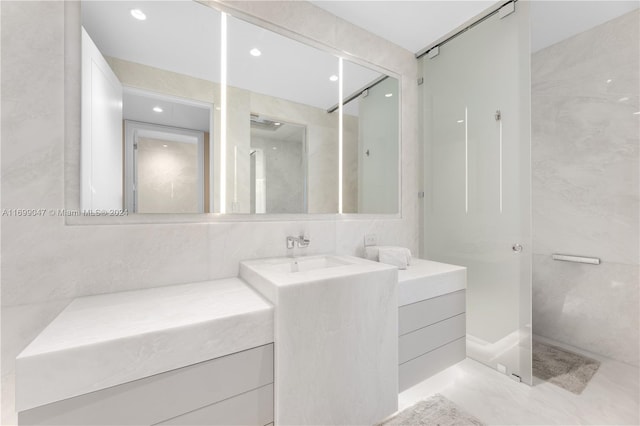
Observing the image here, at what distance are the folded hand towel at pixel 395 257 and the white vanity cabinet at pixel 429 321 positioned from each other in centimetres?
6

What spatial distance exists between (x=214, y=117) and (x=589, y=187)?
280cm

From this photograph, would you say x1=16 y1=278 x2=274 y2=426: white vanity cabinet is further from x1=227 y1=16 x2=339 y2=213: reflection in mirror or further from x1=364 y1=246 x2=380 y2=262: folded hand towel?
x1=364 y1=246 x2=380 y2=262: folded hand towel

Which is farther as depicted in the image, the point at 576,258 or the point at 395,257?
the point at 576,258

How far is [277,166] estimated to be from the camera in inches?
63.4

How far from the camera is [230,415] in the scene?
910 millimetres

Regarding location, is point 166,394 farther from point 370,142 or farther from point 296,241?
point 370,142

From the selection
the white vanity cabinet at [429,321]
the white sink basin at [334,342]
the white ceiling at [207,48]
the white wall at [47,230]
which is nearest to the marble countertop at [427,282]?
the white vanity cabinet at [429,321]

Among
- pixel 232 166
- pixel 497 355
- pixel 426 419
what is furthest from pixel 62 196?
pixel 497 355

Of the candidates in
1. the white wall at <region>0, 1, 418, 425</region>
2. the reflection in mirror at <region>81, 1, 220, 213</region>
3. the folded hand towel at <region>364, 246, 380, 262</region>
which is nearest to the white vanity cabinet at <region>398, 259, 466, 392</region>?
the folded hand towel at <region>364, 246, 380, 262</region>

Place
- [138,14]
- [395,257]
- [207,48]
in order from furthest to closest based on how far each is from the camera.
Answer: [395,257], [207,48], [138,14]

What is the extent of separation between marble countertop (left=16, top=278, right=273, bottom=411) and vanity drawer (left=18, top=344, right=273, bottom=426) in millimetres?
27

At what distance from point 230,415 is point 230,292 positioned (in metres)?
0.44

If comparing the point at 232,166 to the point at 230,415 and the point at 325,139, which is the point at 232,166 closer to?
the point at 325,139

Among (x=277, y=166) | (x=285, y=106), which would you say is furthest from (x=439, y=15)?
(x=277, y=166)
